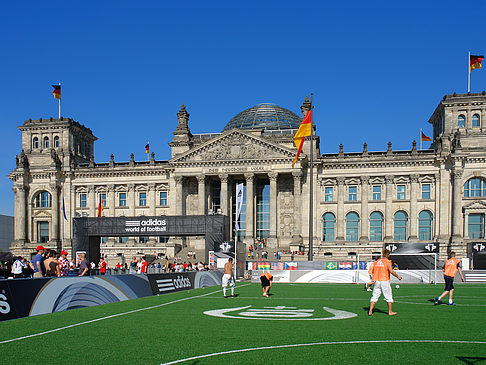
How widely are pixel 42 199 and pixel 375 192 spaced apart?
152 ft

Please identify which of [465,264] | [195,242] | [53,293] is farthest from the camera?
[195,242]

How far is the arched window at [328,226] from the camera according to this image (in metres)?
66.3

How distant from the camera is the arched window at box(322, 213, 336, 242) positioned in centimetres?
6631

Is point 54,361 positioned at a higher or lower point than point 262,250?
higher

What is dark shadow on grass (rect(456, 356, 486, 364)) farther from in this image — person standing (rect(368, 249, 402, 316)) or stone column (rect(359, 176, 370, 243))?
stone column (rect(359, 176, 370, 243))

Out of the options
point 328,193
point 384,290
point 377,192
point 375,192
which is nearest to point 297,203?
point 328,193

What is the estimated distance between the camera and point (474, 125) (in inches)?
2490

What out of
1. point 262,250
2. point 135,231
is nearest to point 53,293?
point 135,231

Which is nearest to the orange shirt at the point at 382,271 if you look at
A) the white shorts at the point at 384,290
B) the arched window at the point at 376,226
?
the white shorts at the point at 384,290

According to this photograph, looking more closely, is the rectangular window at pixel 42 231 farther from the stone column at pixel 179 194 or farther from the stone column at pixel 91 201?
the stone column at pixel 179 194

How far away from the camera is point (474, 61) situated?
2339 inches

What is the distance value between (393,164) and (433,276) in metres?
32.5

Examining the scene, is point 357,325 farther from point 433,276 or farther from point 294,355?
point 433,276

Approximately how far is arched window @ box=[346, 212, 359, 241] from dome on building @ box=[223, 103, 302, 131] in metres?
17.1
